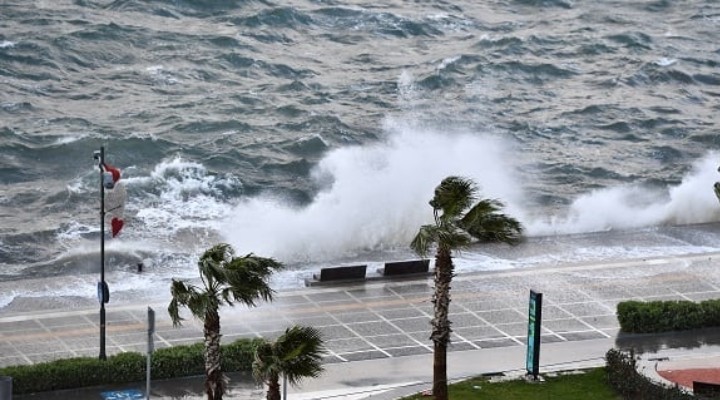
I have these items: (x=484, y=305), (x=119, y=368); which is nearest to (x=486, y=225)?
(x=119, y=368)

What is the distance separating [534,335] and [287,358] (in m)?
8.62

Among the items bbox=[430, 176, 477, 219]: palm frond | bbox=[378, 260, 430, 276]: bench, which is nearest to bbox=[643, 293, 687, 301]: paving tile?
bbox=[378, 260, 430, 276]: bench

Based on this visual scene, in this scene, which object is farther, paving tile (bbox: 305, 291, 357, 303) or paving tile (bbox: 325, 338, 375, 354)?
paving tile (bbox: 305, 291, 357, 303)

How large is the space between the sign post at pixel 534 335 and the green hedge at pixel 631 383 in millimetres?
1759

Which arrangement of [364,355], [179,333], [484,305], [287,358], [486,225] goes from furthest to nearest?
1. [484,305]
2. [179,333]
3. [364,355]
4. [486,225]
5. [287,358]

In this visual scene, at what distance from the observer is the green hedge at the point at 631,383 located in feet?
117

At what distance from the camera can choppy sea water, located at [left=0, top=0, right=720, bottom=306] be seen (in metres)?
56.2

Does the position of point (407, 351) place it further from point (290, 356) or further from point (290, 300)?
point (290, 356)

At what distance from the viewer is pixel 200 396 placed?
37031 millimetres

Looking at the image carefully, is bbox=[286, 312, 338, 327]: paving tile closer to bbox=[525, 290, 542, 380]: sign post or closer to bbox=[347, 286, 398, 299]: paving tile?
bbox=[347, 286, 398, 299]: paving tile

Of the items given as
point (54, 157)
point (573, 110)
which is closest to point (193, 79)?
point (54, 157)

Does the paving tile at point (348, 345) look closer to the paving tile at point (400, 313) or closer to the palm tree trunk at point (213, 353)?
the paving tile at point (400, 313)

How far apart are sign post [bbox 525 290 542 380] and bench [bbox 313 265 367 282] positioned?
9751mm

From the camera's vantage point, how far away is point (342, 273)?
46750mm
